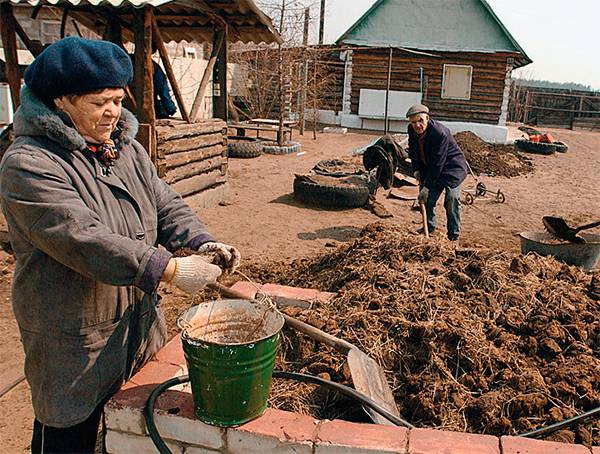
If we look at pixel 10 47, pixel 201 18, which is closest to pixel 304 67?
pixel 201 18

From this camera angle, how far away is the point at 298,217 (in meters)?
7.82

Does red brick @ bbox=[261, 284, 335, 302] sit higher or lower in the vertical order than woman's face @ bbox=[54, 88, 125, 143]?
lower

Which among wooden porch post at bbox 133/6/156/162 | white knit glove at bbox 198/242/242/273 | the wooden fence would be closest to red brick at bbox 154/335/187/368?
white knit glove at bbox 198/242/242/273

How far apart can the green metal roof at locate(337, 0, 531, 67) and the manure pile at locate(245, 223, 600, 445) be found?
58.4ft

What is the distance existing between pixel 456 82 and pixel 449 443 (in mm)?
20671

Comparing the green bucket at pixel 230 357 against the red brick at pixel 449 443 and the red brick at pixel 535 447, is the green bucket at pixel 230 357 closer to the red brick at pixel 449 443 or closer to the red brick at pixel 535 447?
the red brick at pixel 449 443

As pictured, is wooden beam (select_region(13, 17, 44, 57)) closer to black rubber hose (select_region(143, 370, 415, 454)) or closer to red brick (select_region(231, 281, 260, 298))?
red brick (select_region(231, 281, 260, 298))

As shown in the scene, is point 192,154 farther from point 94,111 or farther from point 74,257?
point 74,257

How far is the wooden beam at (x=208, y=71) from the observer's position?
7582 mm

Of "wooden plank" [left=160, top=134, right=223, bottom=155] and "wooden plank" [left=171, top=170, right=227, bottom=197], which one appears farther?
"wooden plank" [left=171, top=170, right=227, bottom=197]

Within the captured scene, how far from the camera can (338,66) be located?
858 inches

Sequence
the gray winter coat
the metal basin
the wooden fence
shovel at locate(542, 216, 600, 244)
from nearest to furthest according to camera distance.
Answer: the gray winter coat
the metal basin
shovel at locate(542, 216, 600, 244)
the wooden fence

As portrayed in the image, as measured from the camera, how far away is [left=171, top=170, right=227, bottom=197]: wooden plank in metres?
7.27

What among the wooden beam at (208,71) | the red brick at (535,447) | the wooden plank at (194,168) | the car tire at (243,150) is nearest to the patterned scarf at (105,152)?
the red brick at (535,447)
